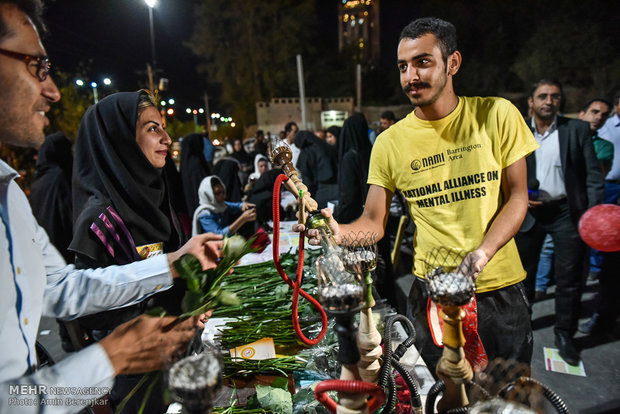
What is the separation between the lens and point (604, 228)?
8.36 feet

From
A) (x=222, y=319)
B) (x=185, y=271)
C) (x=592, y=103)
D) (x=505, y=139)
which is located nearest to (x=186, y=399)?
(x=185, y=271)

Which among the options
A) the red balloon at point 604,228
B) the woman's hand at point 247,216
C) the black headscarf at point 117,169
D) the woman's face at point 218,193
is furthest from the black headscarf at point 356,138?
the black headscarf at point 117,169

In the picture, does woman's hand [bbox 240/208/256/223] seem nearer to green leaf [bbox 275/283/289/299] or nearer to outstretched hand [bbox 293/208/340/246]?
green leaf [bbox 275/283/289/299]

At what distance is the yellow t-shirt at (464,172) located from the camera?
1769 millimetres

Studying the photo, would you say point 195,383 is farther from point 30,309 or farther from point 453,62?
point 453,62

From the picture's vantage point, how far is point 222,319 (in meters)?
2.21

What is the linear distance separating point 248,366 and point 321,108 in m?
40.9

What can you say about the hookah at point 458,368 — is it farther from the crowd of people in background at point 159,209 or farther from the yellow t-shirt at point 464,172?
the yellow t-shirt at point 464,172

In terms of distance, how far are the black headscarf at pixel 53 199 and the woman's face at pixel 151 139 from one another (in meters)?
2.57

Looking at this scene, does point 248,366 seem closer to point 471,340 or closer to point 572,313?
point 471,340

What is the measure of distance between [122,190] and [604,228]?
327cm

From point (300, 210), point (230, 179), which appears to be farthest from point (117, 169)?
point (230, 179)

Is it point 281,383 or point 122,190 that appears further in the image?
point 122,190

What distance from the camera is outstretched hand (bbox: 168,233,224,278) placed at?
150cm
